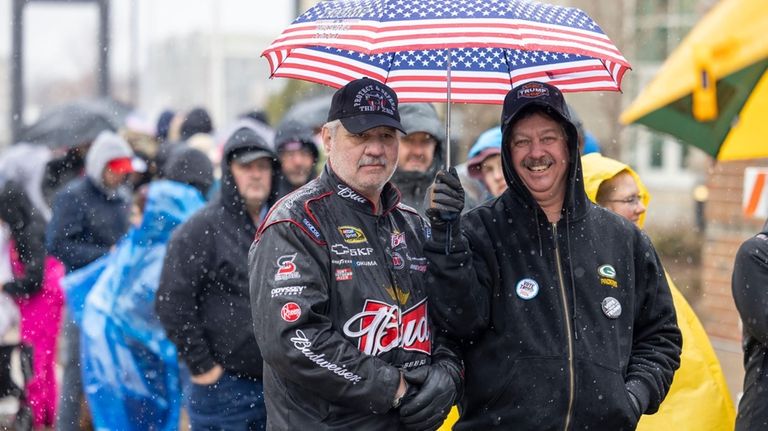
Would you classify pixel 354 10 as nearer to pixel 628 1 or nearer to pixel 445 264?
pixel 445 264

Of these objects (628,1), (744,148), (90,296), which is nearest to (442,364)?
(744,148)

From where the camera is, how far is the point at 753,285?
4.73 metres

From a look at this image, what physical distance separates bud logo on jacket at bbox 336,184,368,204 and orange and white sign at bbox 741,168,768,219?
410 centimetres

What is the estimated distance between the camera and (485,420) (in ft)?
13.7

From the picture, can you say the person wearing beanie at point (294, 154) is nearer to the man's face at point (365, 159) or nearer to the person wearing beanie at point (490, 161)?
the person wearing beanie at point (490, 161)

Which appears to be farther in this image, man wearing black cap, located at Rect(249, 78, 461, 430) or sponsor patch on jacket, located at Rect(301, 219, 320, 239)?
sponsor patch on jacket, located at Rect(301, 219, 320, 239)

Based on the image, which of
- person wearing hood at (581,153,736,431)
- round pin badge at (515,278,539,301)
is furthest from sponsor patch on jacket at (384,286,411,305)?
person wearing hood at (581,153,736,431)

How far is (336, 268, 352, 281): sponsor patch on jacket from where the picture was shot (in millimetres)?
3912

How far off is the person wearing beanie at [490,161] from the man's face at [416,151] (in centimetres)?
28

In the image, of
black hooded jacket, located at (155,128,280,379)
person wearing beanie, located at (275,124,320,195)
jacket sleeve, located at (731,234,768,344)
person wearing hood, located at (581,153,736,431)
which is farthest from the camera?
person wearing beanie, located at (275,124,320,195)

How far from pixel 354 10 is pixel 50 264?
5206 mm

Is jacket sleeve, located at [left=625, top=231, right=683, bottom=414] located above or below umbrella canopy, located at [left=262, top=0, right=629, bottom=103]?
below

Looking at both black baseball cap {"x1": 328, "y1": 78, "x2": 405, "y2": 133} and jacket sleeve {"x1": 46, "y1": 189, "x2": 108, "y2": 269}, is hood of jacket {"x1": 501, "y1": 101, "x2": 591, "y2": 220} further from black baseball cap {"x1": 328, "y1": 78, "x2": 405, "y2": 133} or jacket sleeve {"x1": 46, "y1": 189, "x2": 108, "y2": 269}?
jacket sleeve {"x1": 46, "y1": 189, "x2": 108, "y2": 269}

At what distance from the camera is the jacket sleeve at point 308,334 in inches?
149
